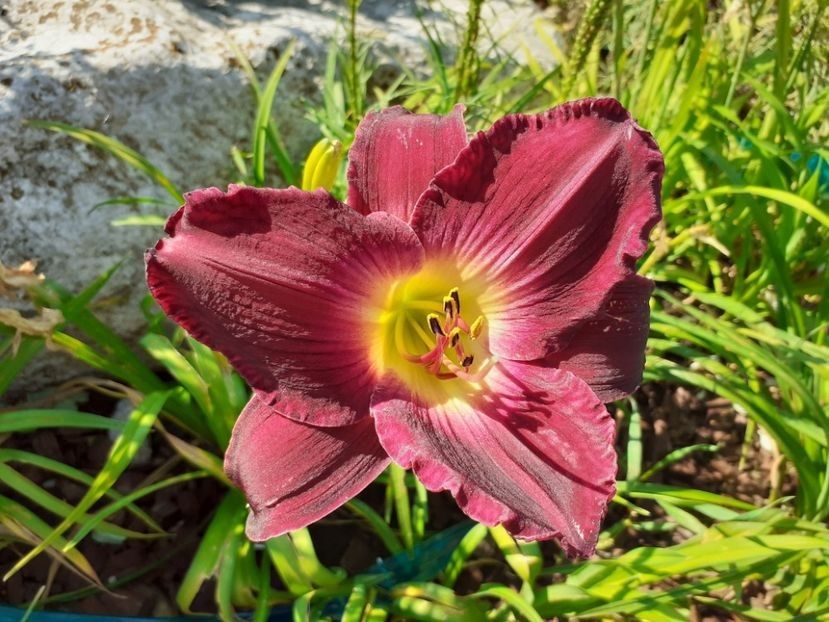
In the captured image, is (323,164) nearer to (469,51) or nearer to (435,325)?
(435,325)

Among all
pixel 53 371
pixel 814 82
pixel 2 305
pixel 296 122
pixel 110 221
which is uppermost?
pixel 814 82

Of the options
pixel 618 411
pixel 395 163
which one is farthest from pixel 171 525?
pixel 618 411

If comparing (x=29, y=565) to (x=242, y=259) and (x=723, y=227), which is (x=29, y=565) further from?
(x=723, y=227)

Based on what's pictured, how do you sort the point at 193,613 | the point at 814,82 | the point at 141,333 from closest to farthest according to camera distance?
the point at 193,613, the point at 141,333, the point at 814,82

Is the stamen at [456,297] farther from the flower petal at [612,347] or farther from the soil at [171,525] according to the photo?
the soil at [171,525]

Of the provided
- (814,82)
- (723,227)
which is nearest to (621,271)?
(723,227)

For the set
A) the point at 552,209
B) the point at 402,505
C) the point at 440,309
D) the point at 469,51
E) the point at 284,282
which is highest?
the point at 469,51
